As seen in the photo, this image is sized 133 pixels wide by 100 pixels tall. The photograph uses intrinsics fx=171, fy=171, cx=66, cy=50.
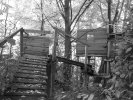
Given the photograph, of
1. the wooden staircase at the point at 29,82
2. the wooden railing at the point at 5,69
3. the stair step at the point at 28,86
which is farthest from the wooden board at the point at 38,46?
the wooden railing at the point at 5,69

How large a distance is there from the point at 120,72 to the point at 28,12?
68.3 ft

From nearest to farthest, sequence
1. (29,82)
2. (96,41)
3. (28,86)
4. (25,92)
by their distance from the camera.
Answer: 1. (25,92)
2. (28,86)
3. (29,82)
4. (96,41)

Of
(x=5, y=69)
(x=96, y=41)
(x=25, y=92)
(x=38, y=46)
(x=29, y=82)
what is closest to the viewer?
(x=5, y=69)

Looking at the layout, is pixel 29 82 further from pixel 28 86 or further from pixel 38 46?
pixel 38 46

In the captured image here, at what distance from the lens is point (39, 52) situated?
39.9 feet

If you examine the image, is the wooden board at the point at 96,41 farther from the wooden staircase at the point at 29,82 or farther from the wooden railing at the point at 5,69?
the wooden railing at the point at 5,69

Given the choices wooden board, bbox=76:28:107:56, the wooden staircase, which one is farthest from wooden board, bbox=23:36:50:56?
the wooden staircase

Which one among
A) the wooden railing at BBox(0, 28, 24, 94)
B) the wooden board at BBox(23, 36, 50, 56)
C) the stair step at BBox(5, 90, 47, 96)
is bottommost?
the stair step at BBox(5, 90, 47, 96)

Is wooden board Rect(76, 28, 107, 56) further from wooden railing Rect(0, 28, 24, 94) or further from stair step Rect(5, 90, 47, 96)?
wooden railing Rect(0, 28, 24, 94)

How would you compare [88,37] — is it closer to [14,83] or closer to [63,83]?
[63,83]

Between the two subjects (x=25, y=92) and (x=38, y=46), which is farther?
(x=38, y=46)

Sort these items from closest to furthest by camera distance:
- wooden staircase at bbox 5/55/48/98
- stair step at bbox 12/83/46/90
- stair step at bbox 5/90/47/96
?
1. stair step at bbox 5/90/47/96
2. wooden staircase at bbox 5/55/48/98
3. stair step at bbox 12/83/46/90

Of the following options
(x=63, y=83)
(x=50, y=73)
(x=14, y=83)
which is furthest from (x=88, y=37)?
(x=14, y=83)

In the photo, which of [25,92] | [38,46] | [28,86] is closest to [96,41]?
[38,46]
